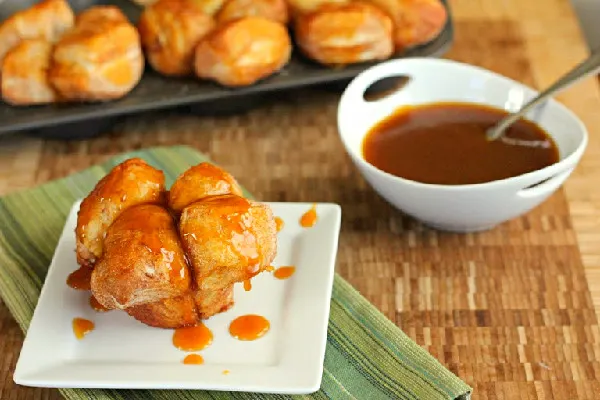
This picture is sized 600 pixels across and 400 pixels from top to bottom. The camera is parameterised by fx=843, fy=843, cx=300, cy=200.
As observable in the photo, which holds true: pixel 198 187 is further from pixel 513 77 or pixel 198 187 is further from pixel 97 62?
pixel 513 77

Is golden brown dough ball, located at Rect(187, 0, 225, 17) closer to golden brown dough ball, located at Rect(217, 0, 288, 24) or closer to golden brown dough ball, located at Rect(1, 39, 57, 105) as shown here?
golden brown dough ball, located at Rect(217, 0, 288, 24)

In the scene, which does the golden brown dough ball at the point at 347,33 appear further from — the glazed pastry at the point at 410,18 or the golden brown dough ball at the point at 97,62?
the golden brown dough ball at the point at 97,62

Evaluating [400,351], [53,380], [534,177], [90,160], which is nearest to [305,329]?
[400,351]

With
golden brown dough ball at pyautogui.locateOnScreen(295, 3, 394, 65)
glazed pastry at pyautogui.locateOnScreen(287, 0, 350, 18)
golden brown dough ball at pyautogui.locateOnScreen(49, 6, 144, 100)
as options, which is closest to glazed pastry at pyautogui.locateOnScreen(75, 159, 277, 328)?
golden brown dough ball at pyautogui.locateOnScreen(49, 6, 144, 100)

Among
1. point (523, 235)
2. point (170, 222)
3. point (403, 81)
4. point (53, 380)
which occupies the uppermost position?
point (170, 222)

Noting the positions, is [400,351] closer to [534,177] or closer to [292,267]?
[292,267]
